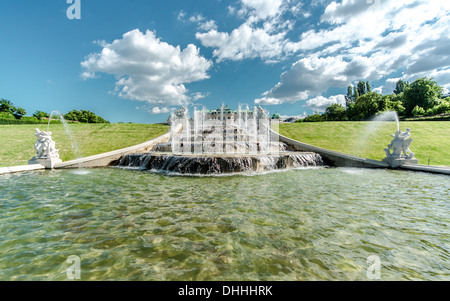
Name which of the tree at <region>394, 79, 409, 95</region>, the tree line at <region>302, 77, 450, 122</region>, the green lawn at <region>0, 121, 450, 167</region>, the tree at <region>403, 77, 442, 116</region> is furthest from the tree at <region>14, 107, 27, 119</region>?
the tree at <region>394, 79, 409, 95</region>

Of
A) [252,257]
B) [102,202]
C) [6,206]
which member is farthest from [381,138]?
[6,206]

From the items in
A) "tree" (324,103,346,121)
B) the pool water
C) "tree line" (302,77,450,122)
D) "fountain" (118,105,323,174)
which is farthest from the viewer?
"tree" (324,103,346,121)

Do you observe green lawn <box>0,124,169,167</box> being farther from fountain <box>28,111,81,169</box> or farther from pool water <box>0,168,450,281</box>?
pool water <box>0,168,450,281</box>

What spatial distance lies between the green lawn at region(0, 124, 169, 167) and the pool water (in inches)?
479

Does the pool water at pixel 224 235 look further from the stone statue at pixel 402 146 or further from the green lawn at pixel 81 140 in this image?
the green lawn at pixel 81 140

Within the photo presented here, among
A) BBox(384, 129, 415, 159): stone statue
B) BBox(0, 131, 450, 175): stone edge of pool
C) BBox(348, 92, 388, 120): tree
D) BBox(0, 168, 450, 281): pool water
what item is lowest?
BBox(0, 168, 450, 281): pool water

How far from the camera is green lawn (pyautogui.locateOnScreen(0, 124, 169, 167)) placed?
643 inches

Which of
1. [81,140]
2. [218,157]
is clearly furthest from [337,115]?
[81,140]

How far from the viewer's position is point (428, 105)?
45750mm

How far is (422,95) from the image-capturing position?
46.3 m

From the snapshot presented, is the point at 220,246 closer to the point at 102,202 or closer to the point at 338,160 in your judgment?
the point at 102,202

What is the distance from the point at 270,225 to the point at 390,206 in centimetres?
416

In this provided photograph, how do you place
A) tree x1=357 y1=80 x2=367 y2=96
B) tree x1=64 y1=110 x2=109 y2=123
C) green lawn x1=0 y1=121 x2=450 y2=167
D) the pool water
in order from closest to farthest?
the pool water, green lawn x1=0 y1=121 x2=450 y2=167, tree x1=64 y1=110 x2=109 y2=123, tree x1=357 y1=80 x2=367 y2=96

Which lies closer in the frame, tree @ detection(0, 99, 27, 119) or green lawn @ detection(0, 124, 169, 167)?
green lawn @ detection(0, 124, 169, 167)
